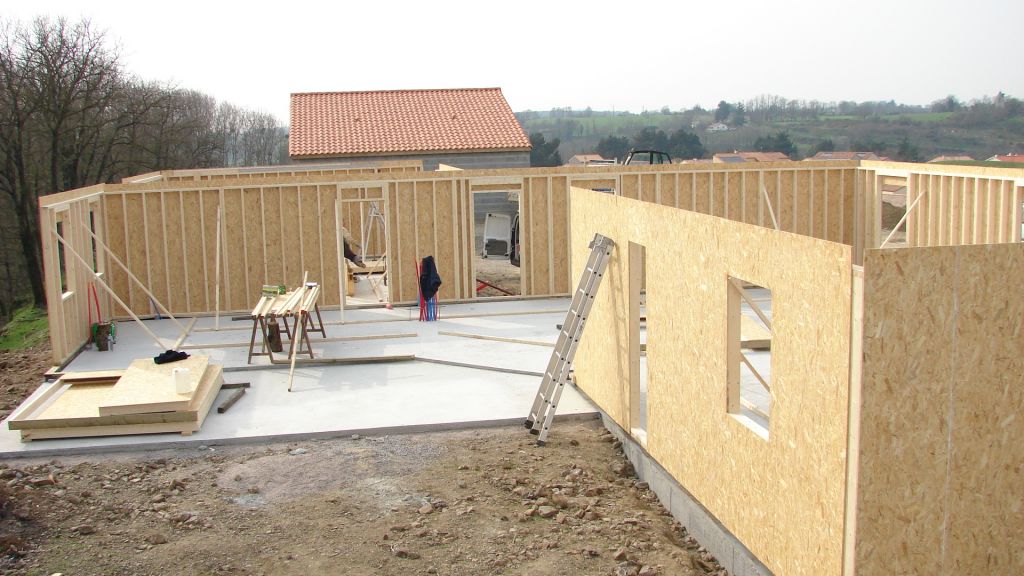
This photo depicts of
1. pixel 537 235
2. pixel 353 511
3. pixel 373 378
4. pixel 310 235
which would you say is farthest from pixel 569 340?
pixel 310 235

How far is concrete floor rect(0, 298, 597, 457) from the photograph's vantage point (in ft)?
32.2

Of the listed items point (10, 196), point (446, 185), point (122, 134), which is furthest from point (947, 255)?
point (122, 134)

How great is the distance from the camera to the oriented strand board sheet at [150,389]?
9.61m

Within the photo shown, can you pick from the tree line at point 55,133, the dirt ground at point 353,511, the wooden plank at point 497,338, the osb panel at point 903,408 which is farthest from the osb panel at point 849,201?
the tree line at point 55,133

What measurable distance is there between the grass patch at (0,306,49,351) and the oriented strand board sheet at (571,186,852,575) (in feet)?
49.4

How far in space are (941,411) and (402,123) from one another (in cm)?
3057

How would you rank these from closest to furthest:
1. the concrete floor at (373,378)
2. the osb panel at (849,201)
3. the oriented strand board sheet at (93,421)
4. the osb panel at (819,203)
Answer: the oriented strand board sheet at (93,421) < the concrete floor at (373,378) < the osb panel at (819,203) < the osb panel at (849,201)

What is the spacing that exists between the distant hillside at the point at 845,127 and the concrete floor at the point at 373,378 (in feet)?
164

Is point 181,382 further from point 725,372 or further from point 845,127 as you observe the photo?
point 845,127

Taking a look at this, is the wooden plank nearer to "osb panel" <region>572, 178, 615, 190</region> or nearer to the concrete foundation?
"osb panel" <region>572, 178, 615, 190</region>

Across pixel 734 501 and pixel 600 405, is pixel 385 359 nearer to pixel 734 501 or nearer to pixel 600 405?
pixel 600 405

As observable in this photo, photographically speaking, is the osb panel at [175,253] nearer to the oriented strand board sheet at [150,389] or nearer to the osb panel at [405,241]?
the osb panel at [405,241]

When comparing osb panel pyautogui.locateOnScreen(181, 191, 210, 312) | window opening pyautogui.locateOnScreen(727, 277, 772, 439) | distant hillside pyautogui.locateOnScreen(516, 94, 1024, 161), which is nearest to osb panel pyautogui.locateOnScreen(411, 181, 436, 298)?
osb panel pyautogui.locateOnScreen(181, 191, 210, 312)

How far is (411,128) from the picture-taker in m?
33.8
